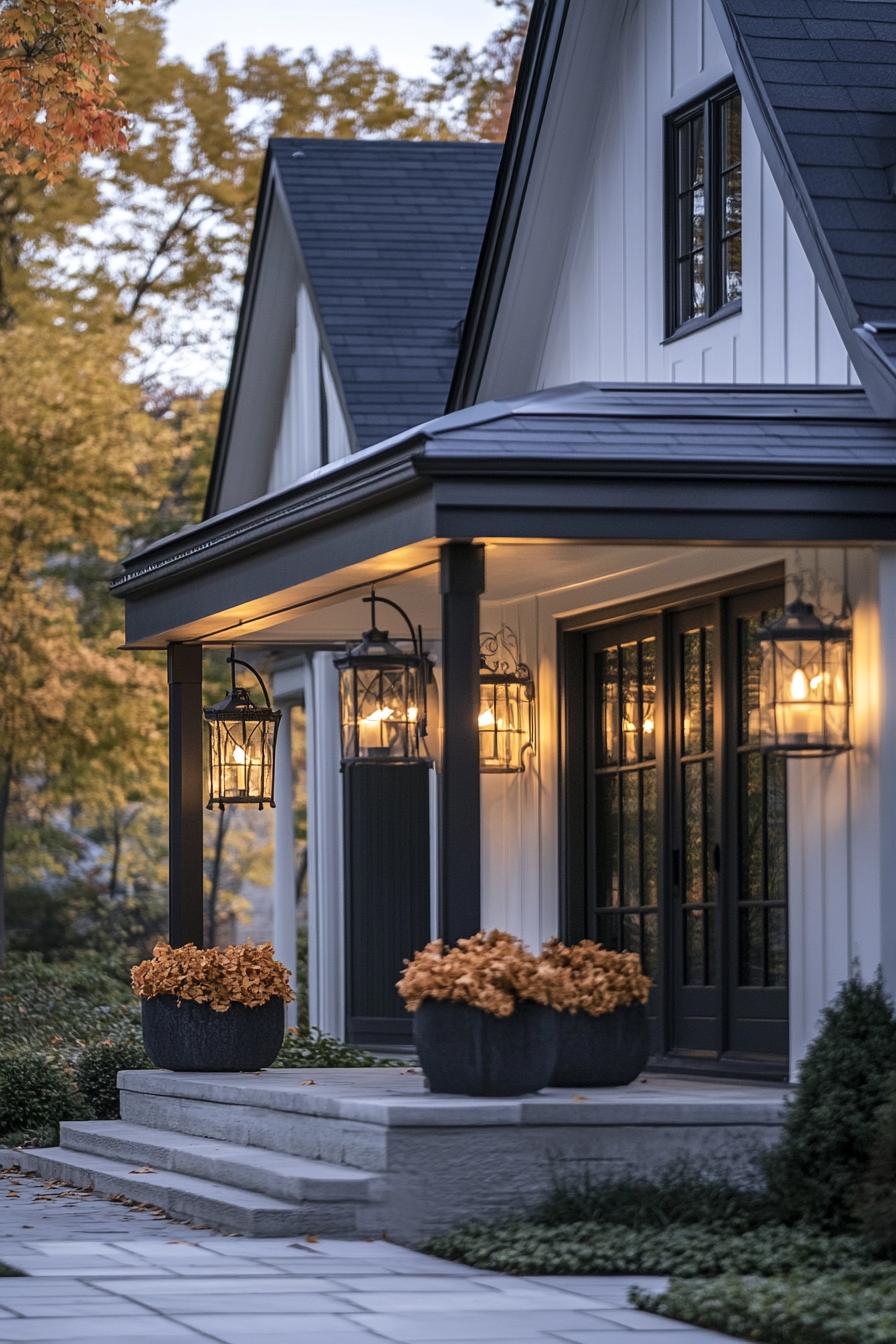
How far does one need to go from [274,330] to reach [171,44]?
11.9 meters

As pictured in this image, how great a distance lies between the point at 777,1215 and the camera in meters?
8.80

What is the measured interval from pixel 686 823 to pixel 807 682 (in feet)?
7.01

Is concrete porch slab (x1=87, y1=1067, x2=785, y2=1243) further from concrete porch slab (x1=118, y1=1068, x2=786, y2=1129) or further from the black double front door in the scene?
the black double front door

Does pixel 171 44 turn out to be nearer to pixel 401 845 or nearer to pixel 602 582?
pixel 401 845

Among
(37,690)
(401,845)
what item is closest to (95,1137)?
(401,845)

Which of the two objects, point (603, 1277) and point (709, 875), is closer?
point (603, 1277)

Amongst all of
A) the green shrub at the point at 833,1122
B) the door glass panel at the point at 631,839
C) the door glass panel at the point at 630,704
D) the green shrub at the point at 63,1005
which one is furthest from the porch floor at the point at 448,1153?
the green shrub at the point at 63,1005

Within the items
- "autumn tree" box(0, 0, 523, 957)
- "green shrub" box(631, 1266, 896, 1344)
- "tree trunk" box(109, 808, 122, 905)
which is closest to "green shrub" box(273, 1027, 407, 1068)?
"green shrub" box(631, 1266, 896, 1344)

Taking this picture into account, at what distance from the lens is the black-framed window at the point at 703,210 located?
1185 centimetres

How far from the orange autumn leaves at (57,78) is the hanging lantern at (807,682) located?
20.9 ft

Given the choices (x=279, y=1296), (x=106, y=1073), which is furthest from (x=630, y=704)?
(x=279, y=1296)

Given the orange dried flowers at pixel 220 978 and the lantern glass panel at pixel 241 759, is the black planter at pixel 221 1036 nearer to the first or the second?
the orange dried flowers at pixel 220 978

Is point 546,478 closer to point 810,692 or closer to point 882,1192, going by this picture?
point 810,692

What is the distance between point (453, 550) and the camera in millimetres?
9508
